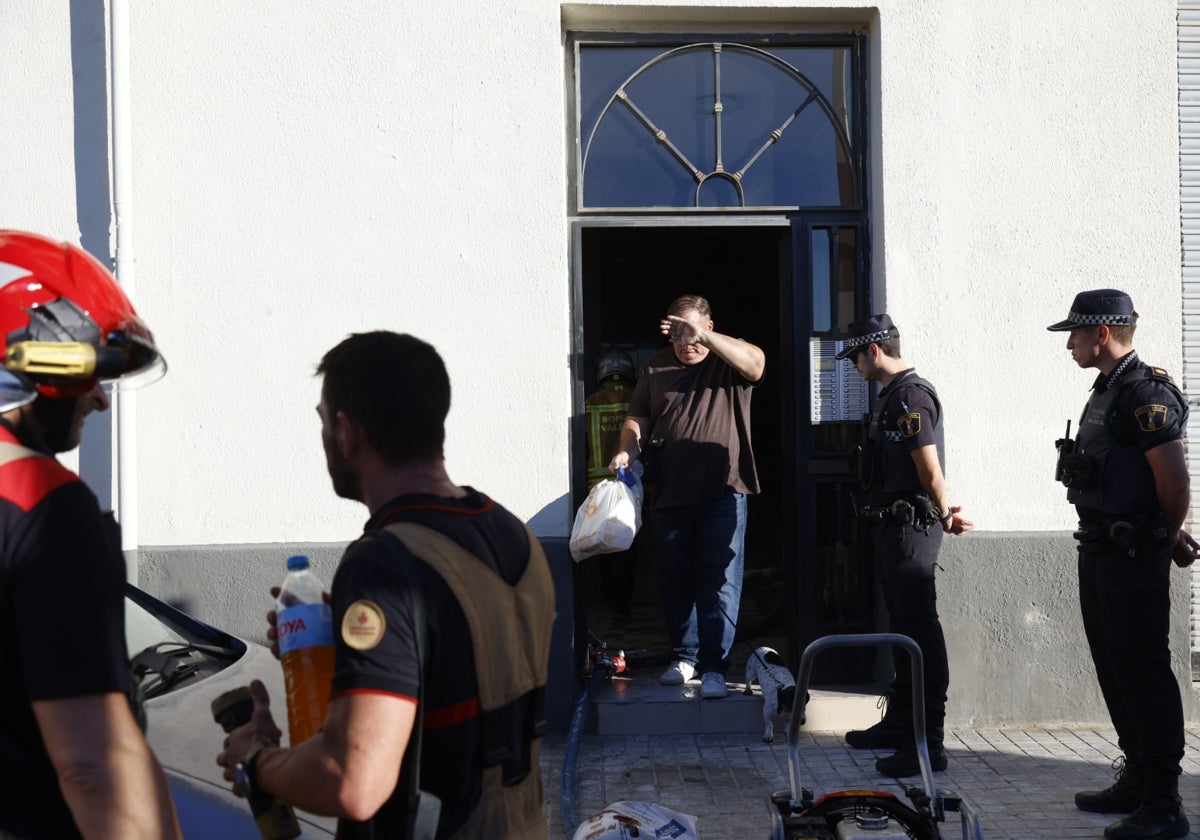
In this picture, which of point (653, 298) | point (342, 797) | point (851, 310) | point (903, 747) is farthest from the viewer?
point (653, 298)

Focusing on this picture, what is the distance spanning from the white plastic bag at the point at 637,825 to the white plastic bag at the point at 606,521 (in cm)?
298

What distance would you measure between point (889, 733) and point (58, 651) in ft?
15.7

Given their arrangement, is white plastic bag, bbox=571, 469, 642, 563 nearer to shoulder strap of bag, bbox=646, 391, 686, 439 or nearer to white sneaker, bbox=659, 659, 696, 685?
shoulder strap of bag, bbox=646, 391, 686, 439

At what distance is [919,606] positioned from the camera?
563 cm

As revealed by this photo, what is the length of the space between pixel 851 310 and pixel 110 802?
5458 millimetres

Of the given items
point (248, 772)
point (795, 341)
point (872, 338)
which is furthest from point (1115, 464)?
point (248, 772)

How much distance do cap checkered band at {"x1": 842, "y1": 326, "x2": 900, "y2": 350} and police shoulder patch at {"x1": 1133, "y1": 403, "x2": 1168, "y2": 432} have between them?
53.1 inches

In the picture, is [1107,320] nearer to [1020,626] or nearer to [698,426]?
[1020,626]

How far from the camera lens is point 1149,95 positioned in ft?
20.8

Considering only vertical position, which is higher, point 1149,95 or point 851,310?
point 1149,95

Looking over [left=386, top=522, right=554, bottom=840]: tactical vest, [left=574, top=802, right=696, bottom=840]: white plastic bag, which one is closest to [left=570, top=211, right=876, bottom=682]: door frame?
[left=574, top=802, right=696, bottom=840]: white plastic bag

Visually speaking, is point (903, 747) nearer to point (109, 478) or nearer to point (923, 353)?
point (923, 353)

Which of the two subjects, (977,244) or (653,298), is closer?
(977,244)

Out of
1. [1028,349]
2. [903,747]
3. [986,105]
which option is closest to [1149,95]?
[986,105]
